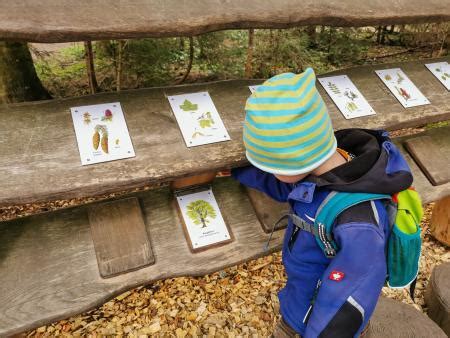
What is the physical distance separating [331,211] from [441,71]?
81.3 inches

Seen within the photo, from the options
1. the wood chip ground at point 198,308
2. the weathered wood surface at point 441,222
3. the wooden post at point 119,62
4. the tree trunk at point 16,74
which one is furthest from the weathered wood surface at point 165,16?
the wood chip ground at point 198,308

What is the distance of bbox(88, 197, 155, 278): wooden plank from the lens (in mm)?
1786

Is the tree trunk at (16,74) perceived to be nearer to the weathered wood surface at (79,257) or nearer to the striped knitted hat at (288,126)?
the weathered wood surface at (79,257)

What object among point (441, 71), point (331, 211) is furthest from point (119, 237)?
point (441, 71)

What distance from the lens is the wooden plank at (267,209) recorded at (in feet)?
6.89

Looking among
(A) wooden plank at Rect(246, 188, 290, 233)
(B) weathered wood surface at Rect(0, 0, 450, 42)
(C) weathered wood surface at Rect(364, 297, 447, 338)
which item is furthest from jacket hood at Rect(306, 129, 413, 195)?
(C) weathered wood surface at Rect(364, 297, 447, 338)

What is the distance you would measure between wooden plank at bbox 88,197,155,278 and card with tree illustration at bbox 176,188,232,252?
216 mm

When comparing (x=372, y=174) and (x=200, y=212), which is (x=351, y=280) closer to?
(x=372, y=174)

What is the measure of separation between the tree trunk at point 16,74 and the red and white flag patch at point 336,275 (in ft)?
9.02

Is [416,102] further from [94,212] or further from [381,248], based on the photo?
[94,212]

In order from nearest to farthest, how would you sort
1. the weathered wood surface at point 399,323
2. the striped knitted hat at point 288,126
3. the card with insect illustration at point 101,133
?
the striped knitted hat at point 288,126, the card with insect illustration at point 101,133, the weathered wood surface at point 399,323

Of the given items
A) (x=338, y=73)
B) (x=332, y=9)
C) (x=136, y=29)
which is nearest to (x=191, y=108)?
(x=136, y=29)

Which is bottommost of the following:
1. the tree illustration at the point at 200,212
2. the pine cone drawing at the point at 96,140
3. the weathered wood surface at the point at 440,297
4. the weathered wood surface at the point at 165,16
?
the weathered wood surface at the point at 440,297

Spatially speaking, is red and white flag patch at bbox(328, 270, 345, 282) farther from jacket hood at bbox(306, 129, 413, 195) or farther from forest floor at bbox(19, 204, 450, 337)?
forest floor at bbox(19, 204, 450, 337)
